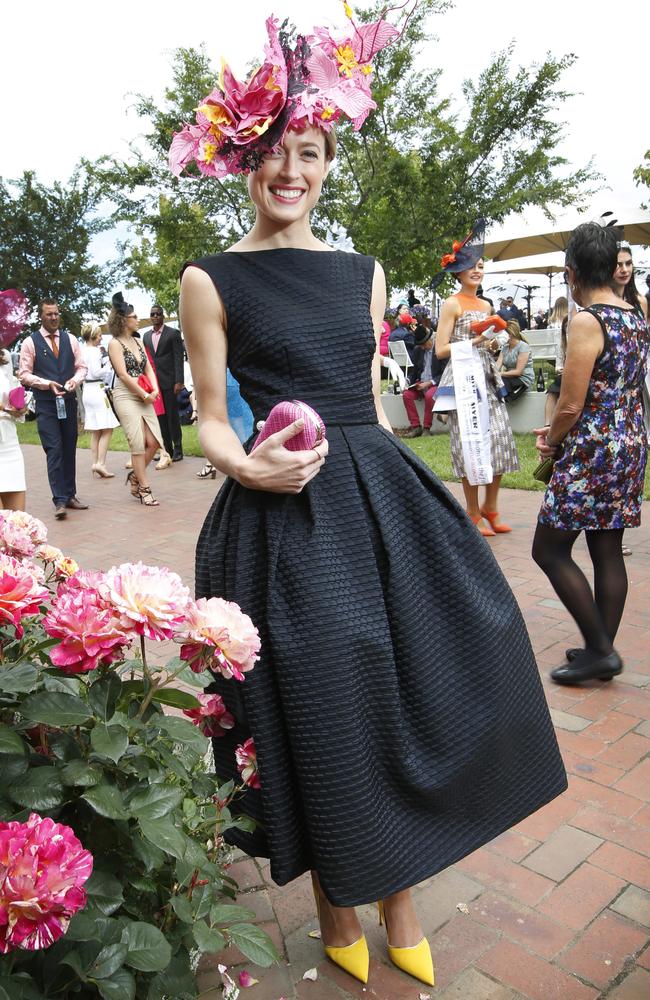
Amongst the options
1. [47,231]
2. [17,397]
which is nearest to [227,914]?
[17,397]

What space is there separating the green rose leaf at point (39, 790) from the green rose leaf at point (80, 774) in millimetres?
18

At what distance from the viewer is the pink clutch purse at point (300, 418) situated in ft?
5.27

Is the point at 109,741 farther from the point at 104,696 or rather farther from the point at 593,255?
the point at 593,255

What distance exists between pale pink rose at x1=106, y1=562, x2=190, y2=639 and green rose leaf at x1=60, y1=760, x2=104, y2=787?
248mm

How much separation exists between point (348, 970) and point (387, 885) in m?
0.47

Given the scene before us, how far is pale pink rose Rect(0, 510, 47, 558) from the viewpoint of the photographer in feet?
5.68

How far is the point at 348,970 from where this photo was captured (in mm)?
1909

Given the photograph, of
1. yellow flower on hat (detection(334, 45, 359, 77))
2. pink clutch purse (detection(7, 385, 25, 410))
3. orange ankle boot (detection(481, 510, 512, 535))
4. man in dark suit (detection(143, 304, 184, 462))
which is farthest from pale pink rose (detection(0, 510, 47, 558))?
man in dark suit (detection(143, 304, 184, 462))

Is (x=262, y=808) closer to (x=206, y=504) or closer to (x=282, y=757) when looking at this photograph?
(x=282, y=757)

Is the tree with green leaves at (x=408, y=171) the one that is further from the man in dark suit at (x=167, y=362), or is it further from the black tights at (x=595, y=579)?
the black tights at (x=595, y=579)

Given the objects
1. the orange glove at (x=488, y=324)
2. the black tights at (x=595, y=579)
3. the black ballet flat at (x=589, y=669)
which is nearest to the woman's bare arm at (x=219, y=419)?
the black tights at (x=595, y=579)

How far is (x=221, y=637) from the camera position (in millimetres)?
1350

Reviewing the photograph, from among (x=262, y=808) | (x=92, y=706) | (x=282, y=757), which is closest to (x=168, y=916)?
(x=262, y=808)

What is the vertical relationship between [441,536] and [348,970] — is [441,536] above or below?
above
